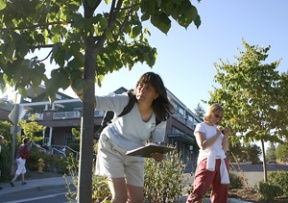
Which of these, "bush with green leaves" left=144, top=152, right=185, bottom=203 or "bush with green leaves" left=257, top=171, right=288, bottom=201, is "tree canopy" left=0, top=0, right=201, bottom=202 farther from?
"bush with green leaves" left=257, top=171, right=288, bottom=201

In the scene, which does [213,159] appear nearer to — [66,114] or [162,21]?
[162,21]

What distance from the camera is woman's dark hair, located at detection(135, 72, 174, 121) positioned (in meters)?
2.99

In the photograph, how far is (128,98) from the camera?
304cm

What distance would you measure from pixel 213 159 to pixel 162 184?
2.85ft

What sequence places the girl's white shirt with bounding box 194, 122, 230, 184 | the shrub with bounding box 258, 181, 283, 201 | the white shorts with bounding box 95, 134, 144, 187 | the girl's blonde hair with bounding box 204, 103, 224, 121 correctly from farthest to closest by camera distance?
the shrub with bounding box 258, 181, 283, 201
the girl's blonde hair with bounding box 204, 103, 224, 121
the girl's white shirt with bounding box 194, 122, 230, 184
the white shorts with bounding box 95, 134, 144, 187

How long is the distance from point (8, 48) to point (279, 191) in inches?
290

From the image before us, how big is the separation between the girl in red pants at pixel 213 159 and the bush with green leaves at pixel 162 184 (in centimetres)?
37

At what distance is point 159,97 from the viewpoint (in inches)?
125

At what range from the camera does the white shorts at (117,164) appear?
112 inches

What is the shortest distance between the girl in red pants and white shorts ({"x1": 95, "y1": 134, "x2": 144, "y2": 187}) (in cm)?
201

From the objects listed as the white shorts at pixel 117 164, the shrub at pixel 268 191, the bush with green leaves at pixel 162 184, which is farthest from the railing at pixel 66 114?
the white shorts at pixel 117 164

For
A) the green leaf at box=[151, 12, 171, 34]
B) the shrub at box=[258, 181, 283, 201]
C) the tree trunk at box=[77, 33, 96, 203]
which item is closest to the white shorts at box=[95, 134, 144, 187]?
the tree trunk at box=[77, 33, 96, 203]

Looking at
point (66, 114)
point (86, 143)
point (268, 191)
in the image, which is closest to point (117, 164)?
point (86, 143)

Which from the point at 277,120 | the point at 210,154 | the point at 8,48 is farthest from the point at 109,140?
the point at 277,120
